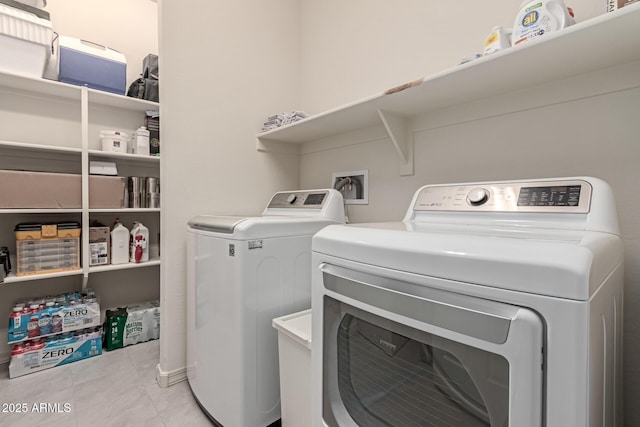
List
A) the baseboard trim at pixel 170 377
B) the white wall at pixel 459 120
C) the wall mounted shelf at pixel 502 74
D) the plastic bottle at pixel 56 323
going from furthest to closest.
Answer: the plastic bottle at pixel 56 323 → the baseboard trim at pixel 170 377 → the white wall at pixel 459 120 → the wall mounted shelf at pixel 502 74

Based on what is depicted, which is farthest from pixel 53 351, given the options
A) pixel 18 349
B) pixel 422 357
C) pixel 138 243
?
pixel 422 357

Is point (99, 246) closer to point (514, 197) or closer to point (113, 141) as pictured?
point (113, 141)

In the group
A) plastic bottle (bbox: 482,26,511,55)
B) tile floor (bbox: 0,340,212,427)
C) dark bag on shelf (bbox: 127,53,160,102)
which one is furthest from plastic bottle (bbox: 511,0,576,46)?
dark bag on shelf (bbox: 127,53,160,102)

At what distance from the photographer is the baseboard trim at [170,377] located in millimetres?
1759

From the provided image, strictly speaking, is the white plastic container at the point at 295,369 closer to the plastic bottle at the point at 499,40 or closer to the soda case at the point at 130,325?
the plastic bottle at the point at 499,40

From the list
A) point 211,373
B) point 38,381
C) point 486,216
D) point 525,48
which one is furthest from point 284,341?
point 38,381

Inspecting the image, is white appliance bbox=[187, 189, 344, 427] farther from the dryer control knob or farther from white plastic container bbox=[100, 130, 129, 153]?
white plastic container bbox=[100, 130, 129, 153]

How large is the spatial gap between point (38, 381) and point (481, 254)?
101 inches

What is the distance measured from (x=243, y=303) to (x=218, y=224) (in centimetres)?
38

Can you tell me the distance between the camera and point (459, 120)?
1410 mm

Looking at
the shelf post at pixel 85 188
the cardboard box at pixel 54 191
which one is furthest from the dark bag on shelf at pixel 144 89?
the cardboard box at pixel 54 191

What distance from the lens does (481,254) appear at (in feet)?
1.78

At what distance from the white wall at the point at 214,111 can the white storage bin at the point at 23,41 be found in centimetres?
97

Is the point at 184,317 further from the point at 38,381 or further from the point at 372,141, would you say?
the point at 372,141
